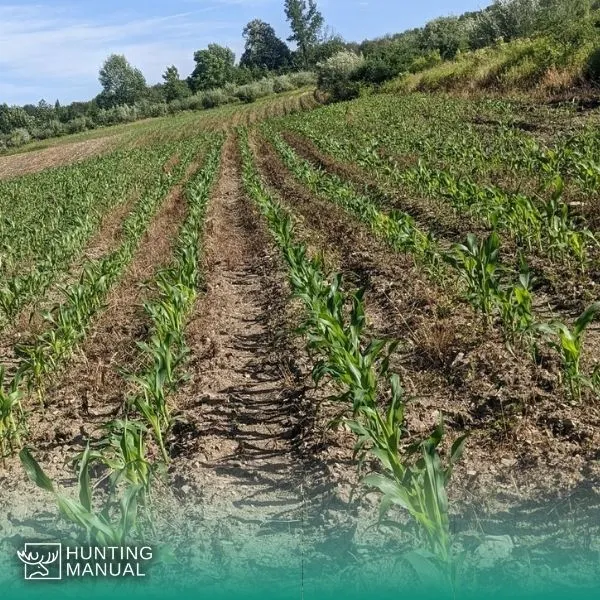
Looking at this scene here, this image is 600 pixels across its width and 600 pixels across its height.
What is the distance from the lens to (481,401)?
4.55m

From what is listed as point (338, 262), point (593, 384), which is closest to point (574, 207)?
point (338, 262)

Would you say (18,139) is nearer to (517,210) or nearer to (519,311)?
(517,210)

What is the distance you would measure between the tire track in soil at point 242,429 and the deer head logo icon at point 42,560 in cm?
63

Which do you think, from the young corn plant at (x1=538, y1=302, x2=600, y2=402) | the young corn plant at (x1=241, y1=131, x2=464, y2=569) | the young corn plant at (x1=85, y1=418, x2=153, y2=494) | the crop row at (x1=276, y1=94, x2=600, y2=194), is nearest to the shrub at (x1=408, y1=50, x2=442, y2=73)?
the crop row at (x1=276, y1=94, x2=600, y2=194)

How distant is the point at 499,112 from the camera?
62.5 feet

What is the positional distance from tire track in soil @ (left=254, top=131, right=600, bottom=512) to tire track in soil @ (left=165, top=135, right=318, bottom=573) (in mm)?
900

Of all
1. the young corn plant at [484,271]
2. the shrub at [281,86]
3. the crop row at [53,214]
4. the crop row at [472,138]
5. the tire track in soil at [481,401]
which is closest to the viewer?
the tire track in soil at [481,401]

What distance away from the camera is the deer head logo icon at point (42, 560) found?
325cm

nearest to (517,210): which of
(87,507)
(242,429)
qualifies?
(242,429)

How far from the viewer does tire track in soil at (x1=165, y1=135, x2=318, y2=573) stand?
11.7 ft

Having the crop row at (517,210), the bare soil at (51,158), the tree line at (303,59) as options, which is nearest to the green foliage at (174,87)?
the tree line at (303,59)

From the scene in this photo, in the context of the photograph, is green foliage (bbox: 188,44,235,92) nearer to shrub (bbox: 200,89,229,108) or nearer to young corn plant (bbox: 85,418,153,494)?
shrub (bbox: 200,89,229,108)

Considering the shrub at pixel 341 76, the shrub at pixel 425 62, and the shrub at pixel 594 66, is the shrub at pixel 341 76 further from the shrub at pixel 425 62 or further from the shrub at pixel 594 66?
the shrub at pixel 594 66
